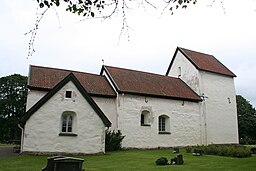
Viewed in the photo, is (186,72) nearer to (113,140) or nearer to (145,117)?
(145,117)

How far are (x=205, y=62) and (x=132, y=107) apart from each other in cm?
1214

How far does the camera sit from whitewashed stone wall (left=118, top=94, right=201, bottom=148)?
2167 centimetres

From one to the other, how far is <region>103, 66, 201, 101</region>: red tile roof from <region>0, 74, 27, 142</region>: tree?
2928 cm

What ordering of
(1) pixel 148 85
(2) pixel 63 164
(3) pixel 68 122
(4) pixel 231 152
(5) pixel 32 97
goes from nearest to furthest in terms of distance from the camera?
(2) pixel 63 164, (4) pixel 231 152, (3) pixel 68 122, (5) pixel 32 97, (1) pixel 148 85

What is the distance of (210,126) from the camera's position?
2648 cm

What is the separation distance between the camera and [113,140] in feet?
64.7

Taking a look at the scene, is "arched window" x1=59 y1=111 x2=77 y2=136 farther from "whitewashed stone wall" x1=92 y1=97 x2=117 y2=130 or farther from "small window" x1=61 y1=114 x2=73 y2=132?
"whitewashed stone wall" x1=92 y1=97 x2=117 y2=130

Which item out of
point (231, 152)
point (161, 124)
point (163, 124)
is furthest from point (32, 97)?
point (231, 152)

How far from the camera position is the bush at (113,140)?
1953 cm

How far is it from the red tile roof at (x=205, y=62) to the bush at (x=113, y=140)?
1218cm

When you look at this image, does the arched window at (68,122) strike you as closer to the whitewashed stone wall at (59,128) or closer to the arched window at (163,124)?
the whitewashed stone wall at (59,128)

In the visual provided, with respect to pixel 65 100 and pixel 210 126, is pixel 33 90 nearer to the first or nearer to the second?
pixel 65 100

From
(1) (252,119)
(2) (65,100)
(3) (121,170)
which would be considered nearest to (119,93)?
(2) (65,100)

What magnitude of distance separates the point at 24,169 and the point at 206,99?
20382 millimetres
